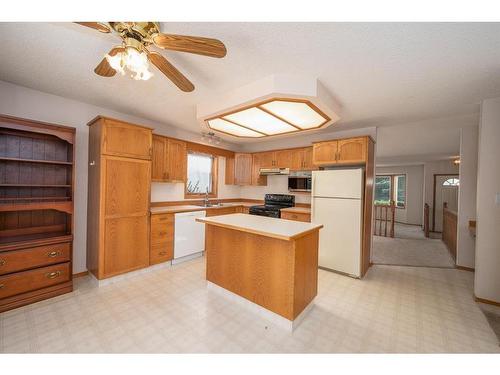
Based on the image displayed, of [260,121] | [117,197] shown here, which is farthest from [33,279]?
[260,121]

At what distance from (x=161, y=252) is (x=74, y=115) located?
2.30 meters

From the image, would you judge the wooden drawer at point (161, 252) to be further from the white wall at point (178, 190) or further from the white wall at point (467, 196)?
the white wall at point (467, 196)

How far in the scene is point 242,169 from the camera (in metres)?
5.03

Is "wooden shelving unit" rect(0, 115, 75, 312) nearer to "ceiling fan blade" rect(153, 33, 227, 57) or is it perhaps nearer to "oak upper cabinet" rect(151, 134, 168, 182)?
"oak upper cabinet" rect(151, 134, 168, 182)

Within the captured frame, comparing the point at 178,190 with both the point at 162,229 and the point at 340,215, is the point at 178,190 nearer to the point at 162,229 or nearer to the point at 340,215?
the point at 162,229

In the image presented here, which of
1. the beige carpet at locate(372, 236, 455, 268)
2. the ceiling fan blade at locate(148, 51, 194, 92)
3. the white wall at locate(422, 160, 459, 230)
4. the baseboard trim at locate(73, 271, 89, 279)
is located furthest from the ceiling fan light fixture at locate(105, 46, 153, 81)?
the white wall at locate(422, 160, 459, 230)

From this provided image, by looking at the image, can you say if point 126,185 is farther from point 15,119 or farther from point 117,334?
point 117,334

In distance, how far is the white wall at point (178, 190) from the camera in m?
3.79

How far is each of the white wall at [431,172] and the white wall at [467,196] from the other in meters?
4.23

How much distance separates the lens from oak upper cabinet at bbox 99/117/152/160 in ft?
8.54

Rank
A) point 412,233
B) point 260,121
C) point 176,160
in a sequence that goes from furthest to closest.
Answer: point 412,233 < point 176,160 < point 260,121

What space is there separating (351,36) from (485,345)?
9.07 feet

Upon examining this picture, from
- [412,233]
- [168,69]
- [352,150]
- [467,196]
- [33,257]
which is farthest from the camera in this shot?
[412,233]
